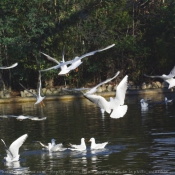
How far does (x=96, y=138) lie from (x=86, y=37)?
951 inches

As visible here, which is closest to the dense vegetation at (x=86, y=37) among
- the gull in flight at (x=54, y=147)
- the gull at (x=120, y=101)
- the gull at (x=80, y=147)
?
the gull in flight at (x=54, y=147)

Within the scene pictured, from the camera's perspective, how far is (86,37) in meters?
48.2

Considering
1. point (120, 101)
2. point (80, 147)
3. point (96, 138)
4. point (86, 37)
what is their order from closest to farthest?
point (120, 101) → point (80, 147) → point (96, 138) → point (86, 37)

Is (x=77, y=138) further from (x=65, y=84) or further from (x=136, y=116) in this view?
(x=65, y=84)

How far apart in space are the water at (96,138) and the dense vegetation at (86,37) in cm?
943

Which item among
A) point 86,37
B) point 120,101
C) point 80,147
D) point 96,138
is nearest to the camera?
point 120,101

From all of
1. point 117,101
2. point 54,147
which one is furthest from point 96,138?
point 117,101

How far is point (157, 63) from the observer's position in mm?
50156

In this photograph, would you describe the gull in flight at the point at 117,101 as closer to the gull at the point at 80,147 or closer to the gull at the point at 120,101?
the gull at the point at 120,101

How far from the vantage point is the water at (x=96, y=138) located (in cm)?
1880

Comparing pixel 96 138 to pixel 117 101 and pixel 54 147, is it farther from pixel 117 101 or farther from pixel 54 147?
pixel 117 101

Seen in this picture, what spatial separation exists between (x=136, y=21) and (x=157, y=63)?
3.19 metres

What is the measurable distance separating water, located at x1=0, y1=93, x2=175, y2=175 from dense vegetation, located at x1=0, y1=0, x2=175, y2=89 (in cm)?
943

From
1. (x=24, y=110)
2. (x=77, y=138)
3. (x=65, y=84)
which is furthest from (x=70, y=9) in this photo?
(x=77, y=138)
